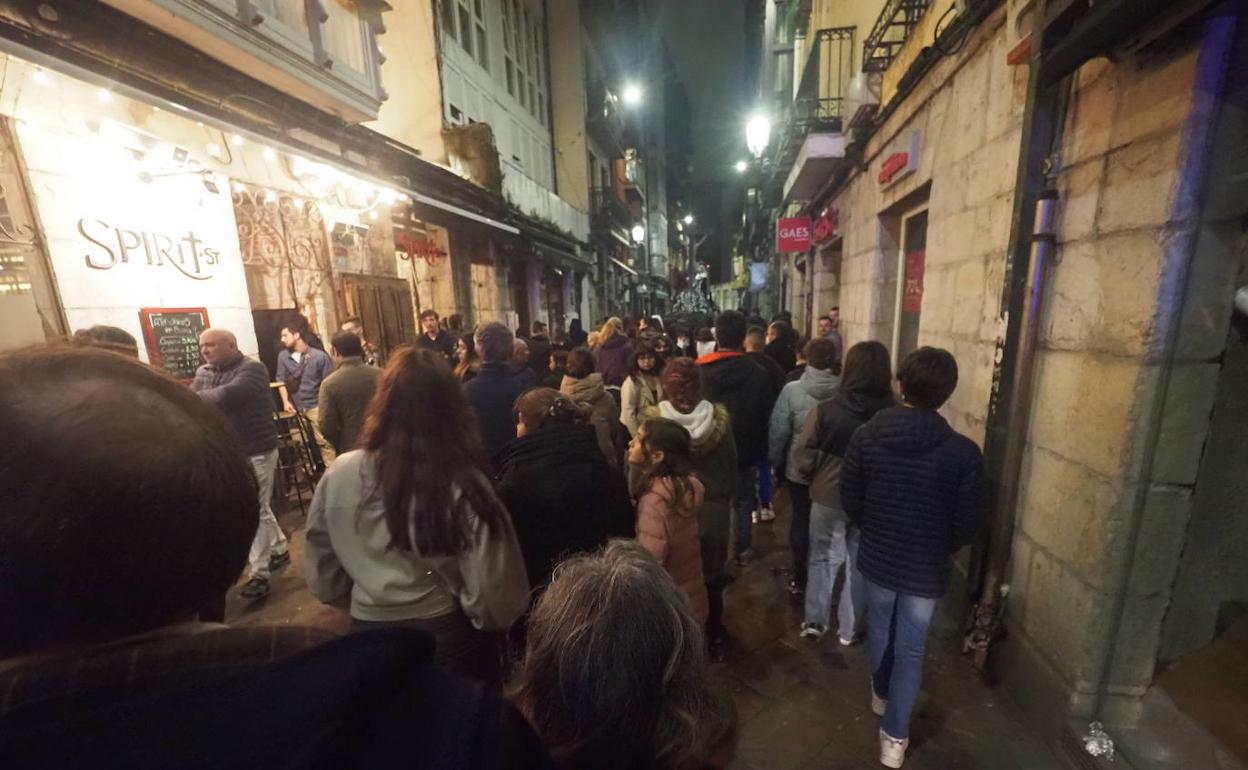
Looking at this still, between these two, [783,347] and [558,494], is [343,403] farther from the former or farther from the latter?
[783,347]

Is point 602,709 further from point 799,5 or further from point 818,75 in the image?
point 799,5

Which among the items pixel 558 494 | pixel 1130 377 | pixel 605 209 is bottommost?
pixel 558 494

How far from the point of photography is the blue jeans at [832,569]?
320 centimetres

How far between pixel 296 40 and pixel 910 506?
23.7 ft

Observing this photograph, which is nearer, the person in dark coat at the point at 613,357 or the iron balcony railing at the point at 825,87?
the person in dark coat at the point at 613,357

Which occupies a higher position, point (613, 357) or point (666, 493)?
point (613, 357)

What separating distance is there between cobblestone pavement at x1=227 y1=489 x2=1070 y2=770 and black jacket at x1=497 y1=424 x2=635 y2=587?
32.8 inches

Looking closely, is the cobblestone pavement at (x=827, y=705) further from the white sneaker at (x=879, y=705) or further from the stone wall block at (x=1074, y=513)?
the stone wall block at (x=1074, y=513)

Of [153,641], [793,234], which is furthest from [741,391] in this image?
[793,234]

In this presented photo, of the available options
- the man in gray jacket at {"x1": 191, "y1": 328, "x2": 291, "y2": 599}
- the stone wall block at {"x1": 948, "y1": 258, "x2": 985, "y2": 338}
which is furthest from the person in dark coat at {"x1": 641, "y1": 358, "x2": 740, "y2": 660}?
the man in gray jacket at {"x1": 191, "y1": 328, "x2": 291, "y2": 599}

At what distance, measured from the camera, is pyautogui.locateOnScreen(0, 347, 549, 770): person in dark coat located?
1.59 ft

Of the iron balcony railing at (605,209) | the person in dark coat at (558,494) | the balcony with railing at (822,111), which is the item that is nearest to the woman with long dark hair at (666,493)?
the person in dark coat at (558,494)

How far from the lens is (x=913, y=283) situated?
5418mm

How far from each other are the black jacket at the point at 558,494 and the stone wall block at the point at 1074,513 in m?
2.17
